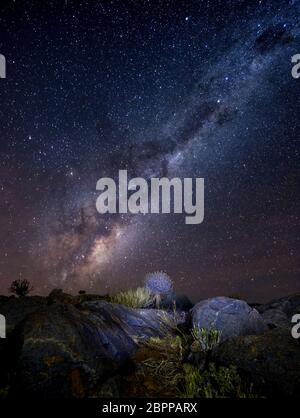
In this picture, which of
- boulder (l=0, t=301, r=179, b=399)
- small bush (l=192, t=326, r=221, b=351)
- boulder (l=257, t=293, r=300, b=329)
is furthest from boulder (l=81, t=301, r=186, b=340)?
boulder (l=257, t=293, r=300, b=329)

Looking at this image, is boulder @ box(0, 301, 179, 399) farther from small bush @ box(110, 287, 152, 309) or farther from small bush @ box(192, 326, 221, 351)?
small bush @ box(110, 287, 152, 309)

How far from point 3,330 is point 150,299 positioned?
650 centimetres

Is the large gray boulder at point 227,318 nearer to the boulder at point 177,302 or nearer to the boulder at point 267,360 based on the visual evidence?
the boulder at point 267,360

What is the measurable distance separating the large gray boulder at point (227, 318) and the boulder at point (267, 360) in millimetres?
1726

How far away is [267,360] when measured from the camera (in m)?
4.88

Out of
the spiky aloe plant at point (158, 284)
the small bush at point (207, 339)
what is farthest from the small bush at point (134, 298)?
the small bush at point (207, 339)

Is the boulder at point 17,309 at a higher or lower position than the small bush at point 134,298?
higher

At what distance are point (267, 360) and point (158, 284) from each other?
7.66 metres

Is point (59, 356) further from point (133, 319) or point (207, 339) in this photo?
point (133, 319)

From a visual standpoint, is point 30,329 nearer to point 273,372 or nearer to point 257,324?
point 273,372

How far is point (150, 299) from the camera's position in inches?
461

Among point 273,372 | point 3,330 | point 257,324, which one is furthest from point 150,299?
point 273,372

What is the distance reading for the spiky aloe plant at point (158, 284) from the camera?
39.8 feet

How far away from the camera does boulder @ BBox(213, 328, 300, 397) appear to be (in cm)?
451
